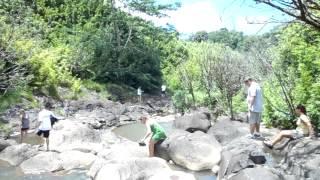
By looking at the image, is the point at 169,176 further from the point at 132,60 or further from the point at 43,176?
the point at 132,60

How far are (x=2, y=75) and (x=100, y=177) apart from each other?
8.31m

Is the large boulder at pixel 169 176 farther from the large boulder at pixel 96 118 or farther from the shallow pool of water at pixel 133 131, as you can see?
the large boulder at pixel 96 118

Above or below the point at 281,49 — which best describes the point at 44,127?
below

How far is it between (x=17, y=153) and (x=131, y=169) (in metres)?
5.20

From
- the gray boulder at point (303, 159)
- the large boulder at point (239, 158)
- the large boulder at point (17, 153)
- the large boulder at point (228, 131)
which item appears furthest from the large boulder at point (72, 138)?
the gray boulder at point (303, 159)

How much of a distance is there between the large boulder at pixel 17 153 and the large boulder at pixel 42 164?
1.86ft

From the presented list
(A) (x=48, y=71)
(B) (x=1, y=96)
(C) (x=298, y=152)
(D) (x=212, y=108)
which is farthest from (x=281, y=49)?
(A) (x=48, y=71)

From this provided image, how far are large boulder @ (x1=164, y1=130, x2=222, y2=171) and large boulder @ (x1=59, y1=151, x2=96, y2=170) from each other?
8.01 feet

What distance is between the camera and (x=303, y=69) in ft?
48.9

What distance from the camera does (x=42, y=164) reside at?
43.5 ft

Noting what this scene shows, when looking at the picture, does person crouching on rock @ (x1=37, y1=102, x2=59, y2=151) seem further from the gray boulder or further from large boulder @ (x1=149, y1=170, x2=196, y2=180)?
the gray boulder

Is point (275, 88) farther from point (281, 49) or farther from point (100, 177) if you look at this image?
point (100, 177)

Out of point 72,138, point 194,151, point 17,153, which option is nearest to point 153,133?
point 194,151

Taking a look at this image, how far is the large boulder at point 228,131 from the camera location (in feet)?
48.5
